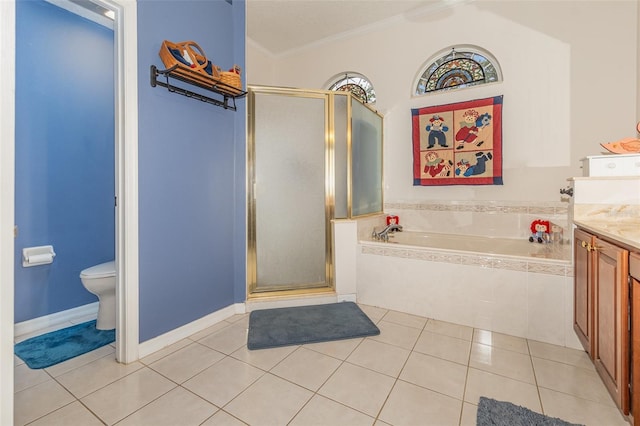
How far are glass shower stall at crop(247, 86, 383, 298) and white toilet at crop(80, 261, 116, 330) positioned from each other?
995 millimetres

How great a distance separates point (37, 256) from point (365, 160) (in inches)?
114

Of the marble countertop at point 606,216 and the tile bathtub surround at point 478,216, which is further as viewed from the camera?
the tile bathtub surround at point 478,216

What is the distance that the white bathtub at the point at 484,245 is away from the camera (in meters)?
2.11

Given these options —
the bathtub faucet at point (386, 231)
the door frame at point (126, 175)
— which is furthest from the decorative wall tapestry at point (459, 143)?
the door frame at point (126, 175)

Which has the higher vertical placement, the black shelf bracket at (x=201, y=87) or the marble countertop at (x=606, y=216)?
the black shelf bracket at (x=201, y=87)

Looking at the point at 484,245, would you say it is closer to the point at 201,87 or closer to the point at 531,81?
the point at 531,81

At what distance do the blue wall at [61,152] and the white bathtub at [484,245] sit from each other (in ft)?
8.35

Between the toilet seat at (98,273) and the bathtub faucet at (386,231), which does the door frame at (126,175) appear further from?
the bathtub faucet at (386,231)

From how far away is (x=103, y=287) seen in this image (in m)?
2.13

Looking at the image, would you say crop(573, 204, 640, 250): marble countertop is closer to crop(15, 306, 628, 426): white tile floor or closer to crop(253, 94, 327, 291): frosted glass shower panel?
crop(15, 306, 628, 426): white tile floor

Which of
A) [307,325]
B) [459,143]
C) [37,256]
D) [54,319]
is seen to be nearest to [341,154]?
[459,143]

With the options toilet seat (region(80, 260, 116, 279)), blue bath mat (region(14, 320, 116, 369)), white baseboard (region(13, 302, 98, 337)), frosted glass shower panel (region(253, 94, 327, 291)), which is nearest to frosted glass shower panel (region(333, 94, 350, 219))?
frosted glass shower panel (region(253, 94, 327, 291))

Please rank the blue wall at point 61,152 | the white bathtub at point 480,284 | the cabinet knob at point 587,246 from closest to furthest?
the cabinet knob at point 587,246 → the white bathtub at point 480,284 → the blue wall at point 61,152

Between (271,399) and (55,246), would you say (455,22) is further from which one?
(55,246)
